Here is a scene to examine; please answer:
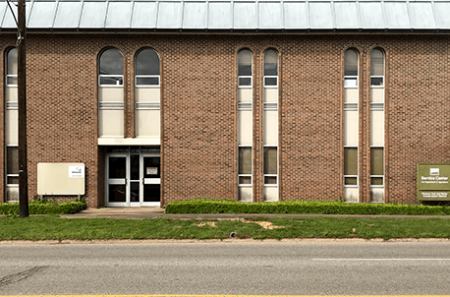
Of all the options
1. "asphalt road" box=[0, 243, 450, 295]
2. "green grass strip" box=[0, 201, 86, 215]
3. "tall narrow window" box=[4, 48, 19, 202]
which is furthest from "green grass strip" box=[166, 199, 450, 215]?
"tall narrow window" box=[4, 48, 19, 202]

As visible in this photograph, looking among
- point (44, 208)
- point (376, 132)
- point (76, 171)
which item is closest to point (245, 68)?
point (376, 132)

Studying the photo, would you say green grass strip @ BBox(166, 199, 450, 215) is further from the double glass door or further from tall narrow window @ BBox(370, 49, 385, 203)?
the double glass door

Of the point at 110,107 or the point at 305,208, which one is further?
the point at 110,107

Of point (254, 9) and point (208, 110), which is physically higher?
point (254, 9)

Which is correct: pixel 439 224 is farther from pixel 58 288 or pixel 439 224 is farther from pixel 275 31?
pixel 58 288

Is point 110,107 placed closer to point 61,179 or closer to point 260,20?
point 61,179

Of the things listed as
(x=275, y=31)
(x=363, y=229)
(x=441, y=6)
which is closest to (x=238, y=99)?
(x=275, y=31)

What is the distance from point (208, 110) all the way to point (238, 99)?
4.96 feet

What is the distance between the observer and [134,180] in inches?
680

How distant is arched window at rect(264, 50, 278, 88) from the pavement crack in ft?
41.0

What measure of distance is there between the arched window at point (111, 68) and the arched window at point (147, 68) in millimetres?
824

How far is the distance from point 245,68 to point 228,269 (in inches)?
453

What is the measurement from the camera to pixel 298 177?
54.2ft

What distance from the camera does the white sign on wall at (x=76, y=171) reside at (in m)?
16.4
